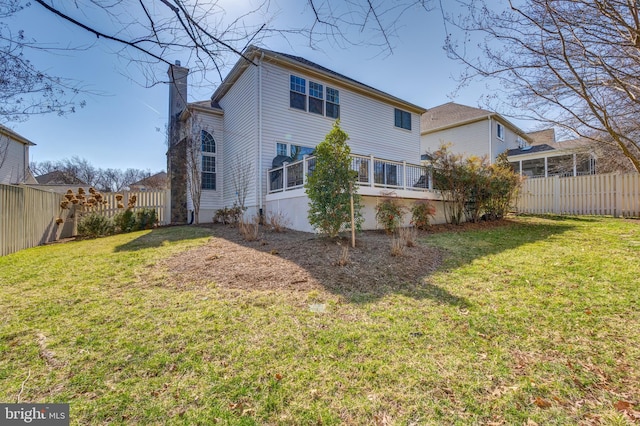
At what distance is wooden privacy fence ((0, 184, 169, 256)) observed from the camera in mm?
6925

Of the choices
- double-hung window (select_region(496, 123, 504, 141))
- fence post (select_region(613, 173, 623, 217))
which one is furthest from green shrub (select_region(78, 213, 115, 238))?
double-hung window (select_region(496, 123, 504, 141))

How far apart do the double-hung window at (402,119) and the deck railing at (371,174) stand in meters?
5.17

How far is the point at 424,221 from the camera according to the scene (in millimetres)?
8906

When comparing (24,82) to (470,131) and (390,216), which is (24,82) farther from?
(470,131)

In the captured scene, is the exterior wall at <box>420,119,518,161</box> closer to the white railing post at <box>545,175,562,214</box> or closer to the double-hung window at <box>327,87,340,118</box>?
the white railing post at <box>545,175,562,214</box>

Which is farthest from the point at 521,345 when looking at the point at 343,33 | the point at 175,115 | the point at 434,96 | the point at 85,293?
the point at 175,115

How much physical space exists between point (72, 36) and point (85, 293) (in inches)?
126

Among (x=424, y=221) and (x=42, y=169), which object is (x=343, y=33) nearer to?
(x=424, y=221)

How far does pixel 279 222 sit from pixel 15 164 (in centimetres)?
1921

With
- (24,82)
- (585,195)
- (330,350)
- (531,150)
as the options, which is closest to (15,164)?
(24,82)

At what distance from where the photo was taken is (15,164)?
56.2 feet

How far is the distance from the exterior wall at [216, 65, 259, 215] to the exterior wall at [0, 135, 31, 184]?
1300 cm

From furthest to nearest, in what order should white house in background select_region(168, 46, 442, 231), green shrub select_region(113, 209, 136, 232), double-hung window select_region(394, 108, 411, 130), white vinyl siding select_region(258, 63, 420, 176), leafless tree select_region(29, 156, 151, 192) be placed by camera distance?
leafless tree select_region(29, 156, 151, 192)
double-hung window select_region(394, 108, 411, 130)
white vinyl siding select_region(258, 63, 420, 176)
green shrub select_region(113, 209, 136, 232)
white house in background select_region(168, 46, 442, 231)

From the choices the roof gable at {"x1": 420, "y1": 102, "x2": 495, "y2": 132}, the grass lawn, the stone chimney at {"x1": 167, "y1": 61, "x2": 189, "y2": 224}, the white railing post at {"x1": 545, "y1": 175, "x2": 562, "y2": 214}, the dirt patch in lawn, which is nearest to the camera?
the grass lawn
